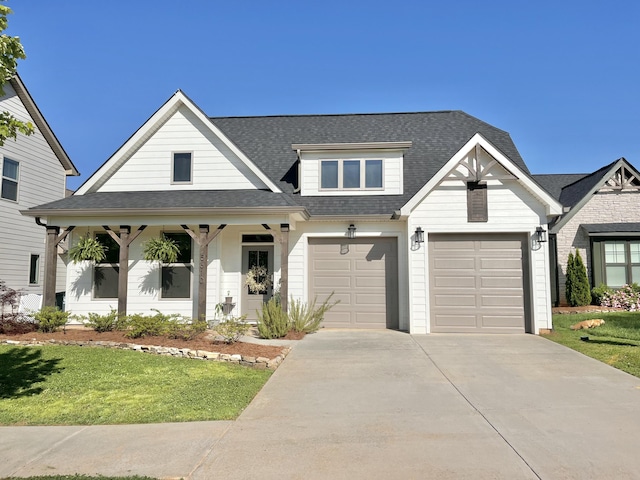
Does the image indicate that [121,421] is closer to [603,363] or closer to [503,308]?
[603,363]

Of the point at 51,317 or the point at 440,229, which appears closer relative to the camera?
the point at 51,317

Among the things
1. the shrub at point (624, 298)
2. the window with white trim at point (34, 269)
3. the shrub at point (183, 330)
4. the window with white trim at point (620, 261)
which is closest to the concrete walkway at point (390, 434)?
the shrub at point (183, 330)

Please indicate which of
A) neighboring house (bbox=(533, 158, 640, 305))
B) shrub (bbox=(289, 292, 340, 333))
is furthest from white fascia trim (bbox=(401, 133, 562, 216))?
neighboring house (bbox=(533, 158, 640, 305))

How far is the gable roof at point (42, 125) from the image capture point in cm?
1565

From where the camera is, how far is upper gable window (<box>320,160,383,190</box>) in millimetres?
13141

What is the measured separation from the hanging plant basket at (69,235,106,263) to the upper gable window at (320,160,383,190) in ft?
21.8

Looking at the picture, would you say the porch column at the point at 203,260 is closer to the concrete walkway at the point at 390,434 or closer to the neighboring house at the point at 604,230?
the concrete walkway at the point at 390,434

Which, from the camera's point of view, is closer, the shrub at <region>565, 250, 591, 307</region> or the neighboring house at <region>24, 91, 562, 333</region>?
the neighboring house at <region>24, 91, 562, 333</region>

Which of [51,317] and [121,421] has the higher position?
[51,317]

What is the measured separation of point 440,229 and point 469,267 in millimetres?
1276

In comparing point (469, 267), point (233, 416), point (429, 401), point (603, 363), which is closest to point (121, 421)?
point (233, 416)

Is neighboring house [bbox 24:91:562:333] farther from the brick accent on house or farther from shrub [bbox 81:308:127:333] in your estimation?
the brick accent on house

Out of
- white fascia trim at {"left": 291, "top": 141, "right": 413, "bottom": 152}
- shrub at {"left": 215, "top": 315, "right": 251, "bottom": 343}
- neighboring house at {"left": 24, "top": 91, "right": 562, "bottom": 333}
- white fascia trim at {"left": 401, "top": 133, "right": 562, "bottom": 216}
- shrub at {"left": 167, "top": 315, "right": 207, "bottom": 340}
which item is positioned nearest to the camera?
shrub at {"left": 215, "top": 315, "right": 251, "bottom": 343}

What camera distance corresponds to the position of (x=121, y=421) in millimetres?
5117
